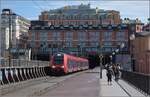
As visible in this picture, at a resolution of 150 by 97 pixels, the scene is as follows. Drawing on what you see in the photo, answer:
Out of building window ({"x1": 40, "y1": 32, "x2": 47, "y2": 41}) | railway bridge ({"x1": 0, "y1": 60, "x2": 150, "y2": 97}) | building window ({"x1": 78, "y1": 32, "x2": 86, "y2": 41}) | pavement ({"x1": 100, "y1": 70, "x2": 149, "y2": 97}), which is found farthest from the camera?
building window ({"x1": 78, "y1": 32, "x2": 86, "y2": 41})

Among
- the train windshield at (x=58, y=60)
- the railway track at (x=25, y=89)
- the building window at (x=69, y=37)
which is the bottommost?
the railway track at (x=25, y=89)

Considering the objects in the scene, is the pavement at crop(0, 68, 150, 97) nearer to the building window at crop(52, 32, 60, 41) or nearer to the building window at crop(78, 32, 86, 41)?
the building window at crop(52, 32, 60, 41)

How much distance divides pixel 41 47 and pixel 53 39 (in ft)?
42.7

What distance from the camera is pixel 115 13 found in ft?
552

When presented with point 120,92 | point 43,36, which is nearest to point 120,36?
point 43,36

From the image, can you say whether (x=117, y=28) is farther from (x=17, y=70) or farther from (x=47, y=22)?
(x=17, y=70)

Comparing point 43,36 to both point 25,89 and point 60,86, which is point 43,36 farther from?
point 25,89

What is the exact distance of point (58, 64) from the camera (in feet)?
222

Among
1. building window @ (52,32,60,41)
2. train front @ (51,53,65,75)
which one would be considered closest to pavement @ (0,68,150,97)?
train front @ (51,53,65,75)

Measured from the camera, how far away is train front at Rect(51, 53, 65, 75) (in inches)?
2655

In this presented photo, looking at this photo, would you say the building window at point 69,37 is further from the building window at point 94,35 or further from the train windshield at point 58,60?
the train windshield at point 58,60

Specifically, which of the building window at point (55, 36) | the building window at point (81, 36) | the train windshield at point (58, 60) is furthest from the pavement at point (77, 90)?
the building window at point (81, 36)

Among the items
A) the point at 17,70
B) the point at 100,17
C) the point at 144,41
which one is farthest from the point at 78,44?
the point at 17,70

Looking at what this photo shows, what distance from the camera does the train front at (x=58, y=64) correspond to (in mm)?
67438
